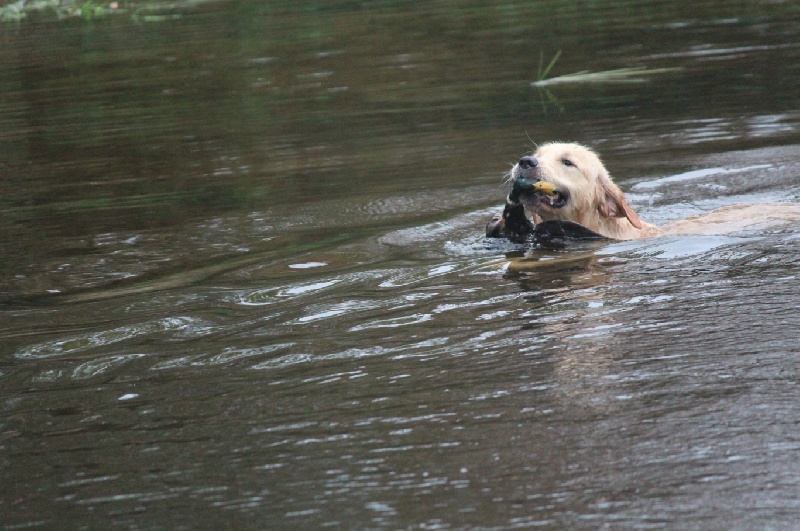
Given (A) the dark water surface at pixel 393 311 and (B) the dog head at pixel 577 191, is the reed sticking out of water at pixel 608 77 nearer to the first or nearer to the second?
(A) the dark water surface at pixel 393 311

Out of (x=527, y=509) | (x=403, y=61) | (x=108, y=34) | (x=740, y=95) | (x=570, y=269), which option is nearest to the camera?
(x=527, y=509)

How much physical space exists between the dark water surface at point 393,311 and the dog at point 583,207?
0.81ft

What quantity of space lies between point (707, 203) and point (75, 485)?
6.25 metres

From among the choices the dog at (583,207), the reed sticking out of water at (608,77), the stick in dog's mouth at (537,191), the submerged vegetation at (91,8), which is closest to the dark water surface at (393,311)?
the reed sticking out of water at (608,77)

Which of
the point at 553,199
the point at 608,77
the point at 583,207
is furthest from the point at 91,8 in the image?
the point at 583,207

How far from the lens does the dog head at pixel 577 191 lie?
7520 millimetres

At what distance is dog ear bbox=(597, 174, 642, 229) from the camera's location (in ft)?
24.8

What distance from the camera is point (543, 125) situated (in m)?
11.2

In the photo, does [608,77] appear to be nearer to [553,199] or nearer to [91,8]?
[553,199]

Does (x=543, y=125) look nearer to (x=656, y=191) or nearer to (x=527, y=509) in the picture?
(x=656, y=191)


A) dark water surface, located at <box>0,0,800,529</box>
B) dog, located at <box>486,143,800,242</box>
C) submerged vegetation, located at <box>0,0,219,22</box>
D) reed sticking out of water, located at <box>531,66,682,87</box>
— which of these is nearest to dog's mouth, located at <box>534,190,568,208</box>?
dog, located at <box>486,143,800,242</box>

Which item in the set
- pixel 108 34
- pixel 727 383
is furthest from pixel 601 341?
pixel 108 34

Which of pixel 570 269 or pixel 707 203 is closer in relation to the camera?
pixel 570 269

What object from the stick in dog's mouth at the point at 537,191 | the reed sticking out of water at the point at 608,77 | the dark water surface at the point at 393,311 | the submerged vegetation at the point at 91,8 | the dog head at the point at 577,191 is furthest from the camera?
the submerged vegetation at the point at 91,8
